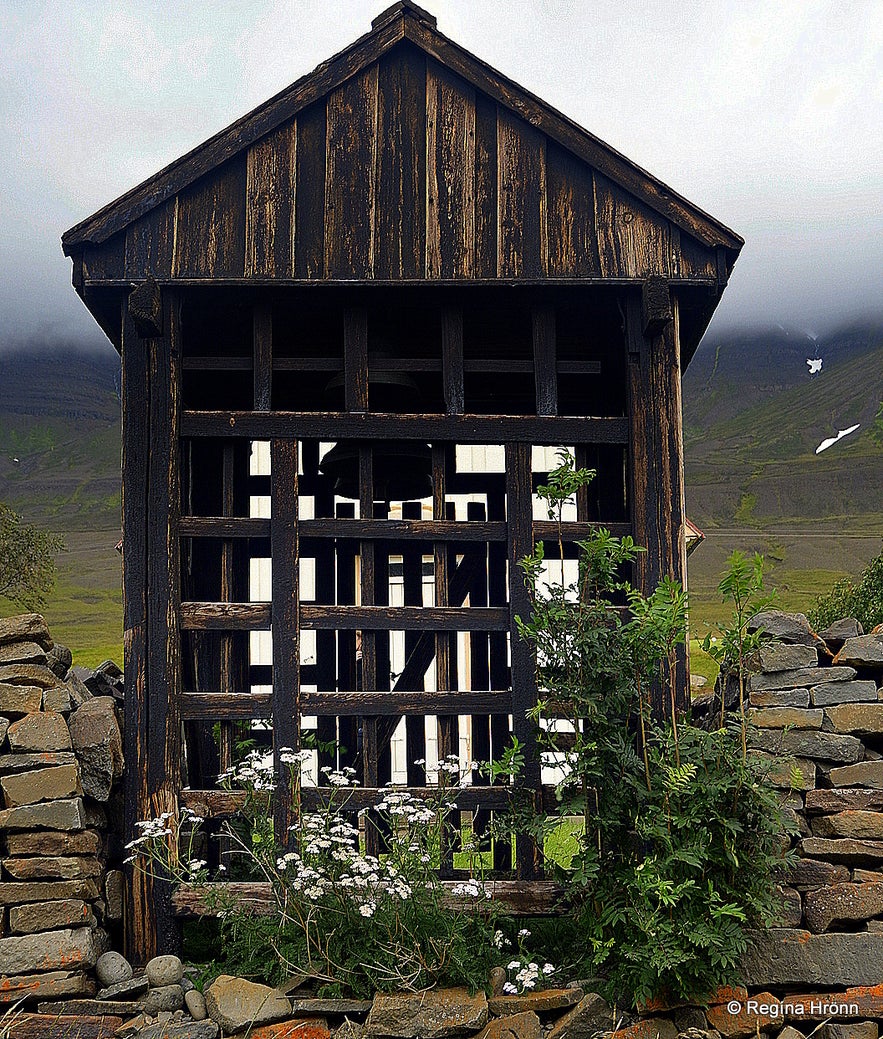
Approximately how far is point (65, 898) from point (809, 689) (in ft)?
15.0

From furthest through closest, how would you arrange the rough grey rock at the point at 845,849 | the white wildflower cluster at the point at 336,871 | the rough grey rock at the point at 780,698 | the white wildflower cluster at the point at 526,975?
the rough grey rock at the point at 780,698, the rough grey rock at the point at 845,849, the white wildflower cluster at the point at 336,871, the white wildflower cluster at the point at 526,975

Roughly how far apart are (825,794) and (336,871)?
2895 millimetres

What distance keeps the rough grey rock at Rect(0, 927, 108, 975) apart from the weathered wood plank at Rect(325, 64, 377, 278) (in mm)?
4421

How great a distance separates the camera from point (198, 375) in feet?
30.0

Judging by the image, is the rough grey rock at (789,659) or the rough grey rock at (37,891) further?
the rough grey rock at (789,659)

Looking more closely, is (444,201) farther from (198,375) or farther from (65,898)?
(65,898)

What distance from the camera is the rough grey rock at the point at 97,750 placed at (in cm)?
672

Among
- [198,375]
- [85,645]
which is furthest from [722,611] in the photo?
[198,375]

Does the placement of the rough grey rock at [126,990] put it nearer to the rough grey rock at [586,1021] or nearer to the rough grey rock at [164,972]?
the rough grey rock at [164,972]

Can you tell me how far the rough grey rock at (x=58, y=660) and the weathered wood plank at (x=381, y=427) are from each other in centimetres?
167

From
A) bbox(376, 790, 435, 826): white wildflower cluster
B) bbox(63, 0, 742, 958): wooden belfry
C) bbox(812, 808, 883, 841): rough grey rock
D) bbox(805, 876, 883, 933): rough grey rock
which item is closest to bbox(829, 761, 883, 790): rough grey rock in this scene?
bbox(812, 808, 883, 841): rough grey rock

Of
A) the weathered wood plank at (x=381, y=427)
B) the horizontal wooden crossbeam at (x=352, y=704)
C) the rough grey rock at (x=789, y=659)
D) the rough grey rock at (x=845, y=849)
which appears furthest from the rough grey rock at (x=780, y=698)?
the weathered wood plank at (x=381, y=427)

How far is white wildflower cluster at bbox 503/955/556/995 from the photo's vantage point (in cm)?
584

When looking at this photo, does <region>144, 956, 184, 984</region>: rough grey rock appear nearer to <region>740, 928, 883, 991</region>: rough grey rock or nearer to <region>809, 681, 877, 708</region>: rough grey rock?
<region>740, 928, 883, 991</region>: rough grey rock
